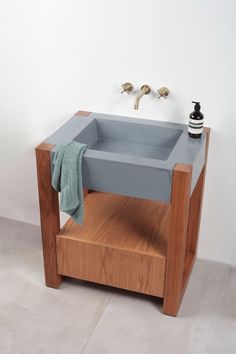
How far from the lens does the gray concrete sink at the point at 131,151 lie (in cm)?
194

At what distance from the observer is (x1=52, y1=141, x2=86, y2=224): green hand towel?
6.48ft

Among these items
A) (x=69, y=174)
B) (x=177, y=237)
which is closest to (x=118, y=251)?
(x=177, y=237)

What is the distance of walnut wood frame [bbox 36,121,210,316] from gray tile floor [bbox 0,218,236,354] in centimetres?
7

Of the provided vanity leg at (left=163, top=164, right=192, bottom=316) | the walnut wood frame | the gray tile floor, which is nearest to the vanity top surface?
the walnut wood frame

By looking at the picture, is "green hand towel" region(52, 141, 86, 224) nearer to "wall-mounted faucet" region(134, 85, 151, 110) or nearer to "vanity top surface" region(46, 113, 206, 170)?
"vanity top surface" region(46, 113, 206, 170)

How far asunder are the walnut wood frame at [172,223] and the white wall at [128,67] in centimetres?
8

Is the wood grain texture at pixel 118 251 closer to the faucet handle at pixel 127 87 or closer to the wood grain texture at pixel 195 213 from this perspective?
the wood grain texture at pixel 195 213

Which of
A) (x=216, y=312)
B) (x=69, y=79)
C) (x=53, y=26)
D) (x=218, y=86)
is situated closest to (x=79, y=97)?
(x=69, y=79)

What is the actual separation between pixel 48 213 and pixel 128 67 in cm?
76

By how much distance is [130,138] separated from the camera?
235 centimetres

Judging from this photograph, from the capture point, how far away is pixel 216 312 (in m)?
2.21

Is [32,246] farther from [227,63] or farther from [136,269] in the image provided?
[227,63]

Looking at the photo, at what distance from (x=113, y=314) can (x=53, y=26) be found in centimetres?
135

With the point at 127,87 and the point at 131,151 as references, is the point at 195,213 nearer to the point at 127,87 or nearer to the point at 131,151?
the point at 131,151
